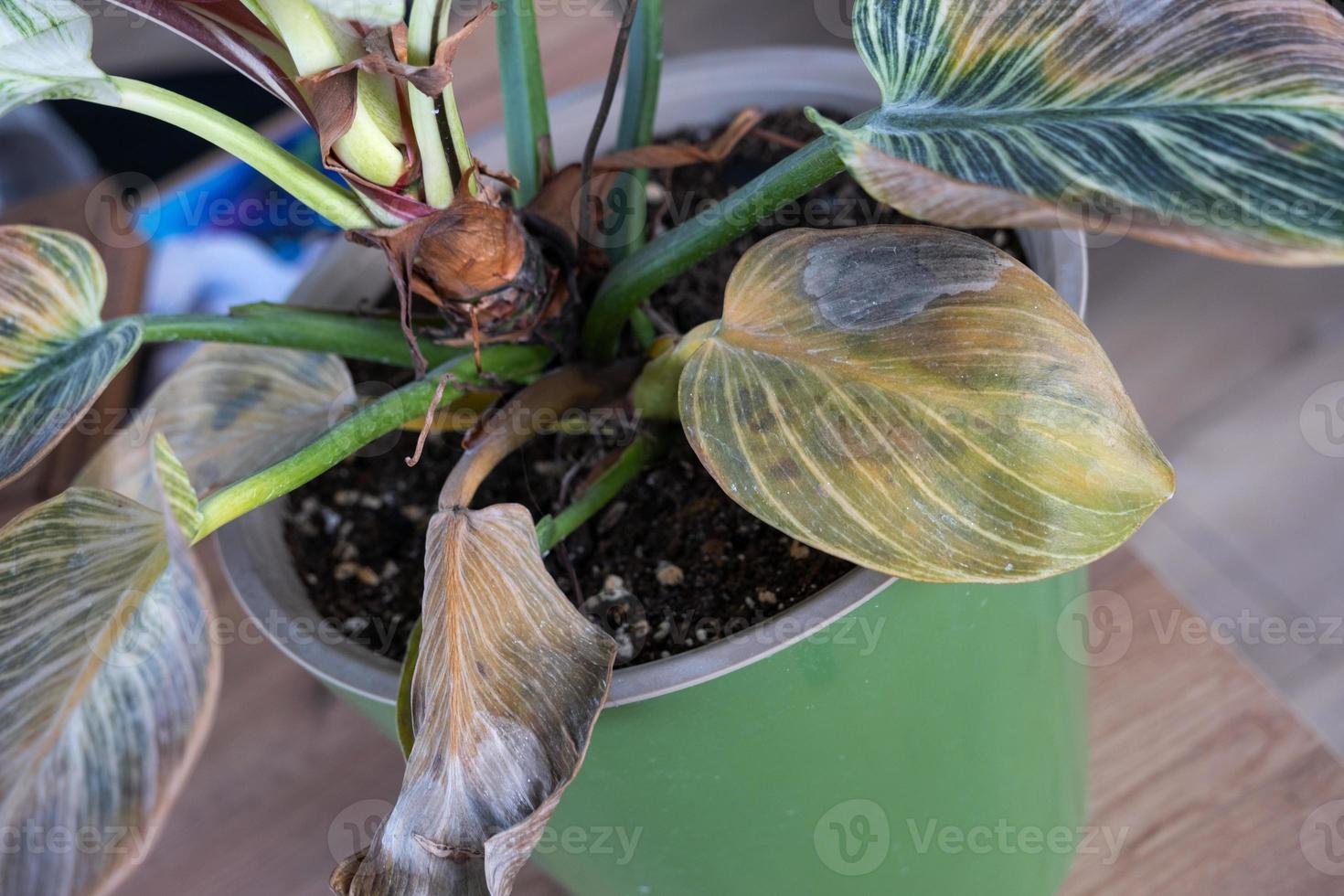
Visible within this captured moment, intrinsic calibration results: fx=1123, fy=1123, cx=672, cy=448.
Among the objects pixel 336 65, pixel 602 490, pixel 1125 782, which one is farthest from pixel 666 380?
pixel 1125 782

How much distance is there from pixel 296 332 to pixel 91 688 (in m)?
0.15

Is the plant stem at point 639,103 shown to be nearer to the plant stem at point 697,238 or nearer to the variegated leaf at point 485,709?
the plant stem at point 697,238

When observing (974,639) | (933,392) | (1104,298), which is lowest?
(1104,298)

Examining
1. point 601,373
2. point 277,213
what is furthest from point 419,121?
point 277,213

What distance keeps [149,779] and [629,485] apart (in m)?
0.24

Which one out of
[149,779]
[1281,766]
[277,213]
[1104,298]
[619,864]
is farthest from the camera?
[1104,298]

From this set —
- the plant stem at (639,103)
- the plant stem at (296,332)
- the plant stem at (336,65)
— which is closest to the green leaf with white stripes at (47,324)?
the plant stem at (296,332)

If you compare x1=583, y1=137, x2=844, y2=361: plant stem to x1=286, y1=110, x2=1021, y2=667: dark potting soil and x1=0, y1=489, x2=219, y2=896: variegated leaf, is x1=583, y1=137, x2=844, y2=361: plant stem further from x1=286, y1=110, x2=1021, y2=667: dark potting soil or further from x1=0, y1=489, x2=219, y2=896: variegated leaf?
x1=0, y1=489, x2=219, y2=896: variegated leaf

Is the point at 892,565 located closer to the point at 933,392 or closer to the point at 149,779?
the point at 933,392

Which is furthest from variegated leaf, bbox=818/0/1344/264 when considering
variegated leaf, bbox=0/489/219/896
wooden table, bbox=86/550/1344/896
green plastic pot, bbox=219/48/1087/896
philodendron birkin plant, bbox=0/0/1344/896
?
wooden table, bbox=86/550/1344/896

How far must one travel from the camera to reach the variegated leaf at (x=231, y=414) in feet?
1.66

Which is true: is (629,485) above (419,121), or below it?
below

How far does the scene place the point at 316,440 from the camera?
365mm

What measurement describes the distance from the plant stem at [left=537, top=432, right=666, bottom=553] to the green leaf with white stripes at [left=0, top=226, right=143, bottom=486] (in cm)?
16
